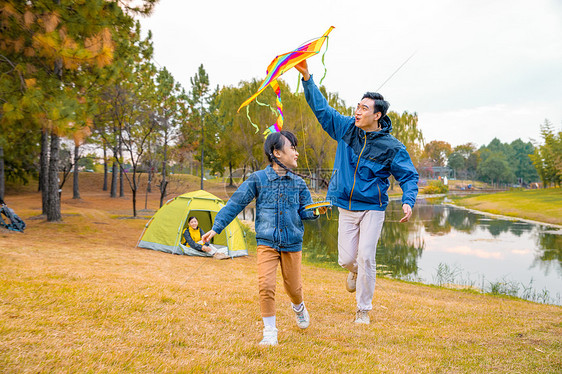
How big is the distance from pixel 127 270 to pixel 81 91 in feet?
23.1

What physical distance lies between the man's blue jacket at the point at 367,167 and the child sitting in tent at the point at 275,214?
660mm

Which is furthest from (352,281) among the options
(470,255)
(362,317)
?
(470,255)

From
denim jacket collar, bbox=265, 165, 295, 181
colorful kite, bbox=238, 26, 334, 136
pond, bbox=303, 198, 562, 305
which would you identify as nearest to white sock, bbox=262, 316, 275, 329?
denim jacket collar, bbox=265, 165, 295, 181

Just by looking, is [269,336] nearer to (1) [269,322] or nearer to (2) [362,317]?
(1) [269,322]

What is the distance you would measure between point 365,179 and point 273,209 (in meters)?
1.03

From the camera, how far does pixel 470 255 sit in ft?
40.7

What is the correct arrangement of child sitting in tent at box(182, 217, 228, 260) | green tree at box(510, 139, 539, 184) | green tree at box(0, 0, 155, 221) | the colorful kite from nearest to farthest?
the colorful kite < green tree at box(0, 0, 155, 221) < child sitting in tent at box(182, 217, 228, 260) < green tree at box(510, 139, 539, 184)

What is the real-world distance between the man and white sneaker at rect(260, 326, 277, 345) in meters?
1.13

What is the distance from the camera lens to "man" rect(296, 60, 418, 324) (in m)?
3.62

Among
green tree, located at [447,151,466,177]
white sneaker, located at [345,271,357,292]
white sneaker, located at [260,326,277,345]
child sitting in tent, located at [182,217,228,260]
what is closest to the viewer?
white sneaker, located at [260,326,277,345]

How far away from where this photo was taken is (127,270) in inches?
243

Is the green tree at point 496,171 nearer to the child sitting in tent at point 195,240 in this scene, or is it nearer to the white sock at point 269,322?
the child sitting in tent at point 195,240

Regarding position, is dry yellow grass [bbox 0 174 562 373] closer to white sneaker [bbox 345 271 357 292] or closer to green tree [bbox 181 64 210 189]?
white sneaker [bbox 345 271 357 292]

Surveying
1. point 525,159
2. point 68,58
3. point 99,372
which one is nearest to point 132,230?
point 68,58
